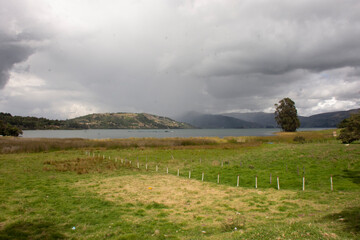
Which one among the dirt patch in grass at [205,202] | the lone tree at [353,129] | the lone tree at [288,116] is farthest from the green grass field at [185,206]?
the lone tree at [288,116]

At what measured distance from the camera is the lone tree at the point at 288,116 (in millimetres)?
121938

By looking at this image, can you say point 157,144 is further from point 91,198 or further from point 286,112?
point 286,112

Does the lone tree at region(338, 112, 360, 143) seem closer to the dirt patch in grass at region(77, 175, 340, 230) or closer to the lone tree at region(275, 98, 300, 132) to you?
the dirt patch in grass at region(77, 175, 340, 230)

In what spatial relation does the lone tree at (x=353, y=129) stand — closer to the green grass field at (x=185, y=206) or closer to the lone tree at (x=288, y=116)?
the green grass field at (x=185, y=206)

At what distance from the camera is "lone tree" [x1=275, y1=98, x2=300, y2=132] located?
400 ft

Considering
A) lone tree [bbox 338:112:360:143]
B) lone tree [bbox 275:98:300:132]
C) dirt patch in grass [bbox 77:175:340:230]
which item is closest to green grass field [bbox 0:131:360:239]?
dirt patch in grass [bbox 77:175:340:230]

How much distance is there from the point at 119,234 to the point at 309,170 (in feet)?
78.0

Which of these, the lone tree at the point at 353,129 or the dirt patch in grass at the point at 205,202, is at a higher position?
the lone tree at the point at 353,129

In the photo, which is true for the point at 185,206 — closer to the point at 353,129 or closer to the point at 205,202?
the point at 205,202

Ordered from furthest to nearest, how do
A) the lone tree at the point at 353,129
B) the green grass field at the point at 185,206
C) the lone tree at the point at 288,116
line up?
the lone tree at the point at 288,116 < the lone tree at the point at 353,129 < the green grass field at the point at 185,206

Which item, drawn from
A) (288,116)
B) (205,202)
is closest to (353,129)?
(205,202)

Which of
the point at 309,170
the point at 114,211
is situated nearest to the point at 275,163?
the point at 309,170

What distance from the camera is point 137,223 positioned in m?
11.8

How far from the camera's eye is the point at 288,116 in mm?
123125
